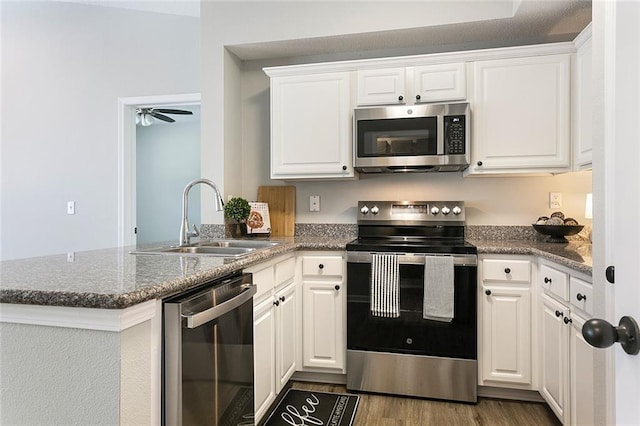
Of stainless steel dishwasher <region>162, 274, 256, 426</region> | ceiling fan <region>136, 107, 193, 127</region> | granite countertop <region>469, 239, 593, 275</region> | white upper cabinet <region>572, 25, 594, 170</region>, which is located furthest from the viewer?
ceiling fan <region>136, 107, 193, 127</region>

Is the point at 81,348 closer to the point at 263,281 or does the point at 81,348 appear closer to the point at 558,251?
the point at 263,281

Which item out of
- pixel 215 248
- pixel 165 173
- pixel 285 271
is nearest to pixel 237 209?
pixel 215 248

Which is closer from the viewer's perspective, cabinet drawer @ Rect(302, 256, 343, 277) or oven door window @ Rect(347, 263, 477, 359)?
oven door window @ Rect(347, 263, 477, 359)

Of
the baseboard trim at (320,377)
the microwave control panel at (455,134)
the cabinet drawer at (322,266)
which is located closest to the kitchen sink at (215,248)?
the cabinet drawer at (322,266)

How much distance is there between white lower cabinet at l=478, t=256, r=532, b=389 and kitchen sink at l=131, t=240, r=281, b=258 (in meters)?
1.28

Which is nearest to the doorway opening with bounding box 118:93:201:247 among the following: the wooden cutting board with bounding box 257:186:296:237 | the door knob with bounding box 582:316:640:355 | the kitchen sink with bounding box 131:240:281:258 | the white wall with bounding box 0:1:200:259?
the white wall with bounding box 0:1:200:259

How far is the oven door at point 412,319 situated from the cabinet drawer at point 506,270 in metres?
0.09

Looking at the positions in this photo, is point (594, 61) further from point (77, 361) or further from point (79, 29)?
point (79, 29)

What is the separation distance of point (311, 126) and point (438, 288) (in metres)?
1.34

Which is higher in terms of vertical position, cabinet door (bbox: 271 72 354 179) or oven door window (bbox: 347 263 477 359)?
cabinet door (bbox: 271 72 354 179)

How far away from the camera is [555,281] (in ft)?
6.30

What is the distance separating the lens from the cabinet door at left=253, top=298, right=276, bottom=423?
1.85 meters

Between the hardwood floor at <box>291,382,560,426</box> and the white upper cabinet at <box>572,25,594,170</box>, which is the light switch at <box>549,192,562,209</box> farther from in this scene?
the hardwood floor at <box>291,382,560,426</box>

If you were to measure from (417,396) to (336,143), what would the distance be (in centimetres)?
166
